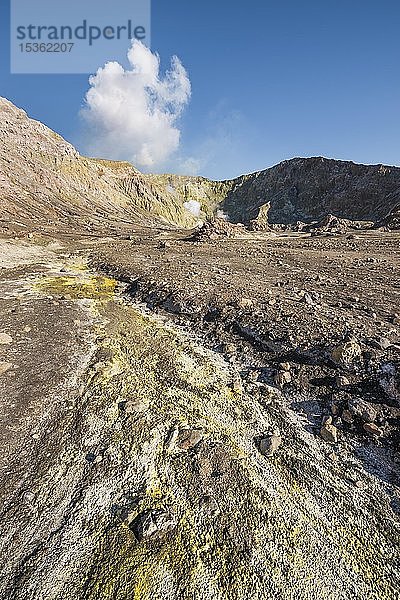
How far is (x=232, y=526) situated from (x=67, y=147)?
101617 mm

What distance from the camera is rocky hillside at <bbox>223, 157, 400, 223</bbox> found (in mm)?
87625

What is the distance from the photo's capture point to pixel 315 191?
109 m

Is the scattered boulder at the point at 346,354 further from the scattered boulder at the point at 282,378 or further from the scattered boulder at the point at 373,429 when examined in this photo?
the scattered boulder at the point at 373,429

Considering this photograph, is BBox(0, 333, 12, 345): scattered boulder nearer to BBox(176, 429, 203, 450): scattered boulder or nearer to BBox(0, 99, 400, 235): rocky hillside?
BBox(176, 429, 203, 450): scattered boulder

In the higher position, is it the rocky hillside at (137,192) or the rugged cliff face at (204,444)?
the rocky hillside at (137,192)

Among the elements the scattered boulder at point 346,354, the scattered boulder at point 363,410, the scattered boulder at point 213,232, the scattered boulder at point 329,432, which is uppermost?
the scattered boulder at point 213,232

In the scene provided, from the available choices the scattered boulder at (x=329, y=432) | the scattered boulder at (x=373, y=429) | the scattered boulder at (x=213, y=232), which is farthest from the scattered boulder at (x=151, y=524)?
the scattered boulder at (x=213, y=232)

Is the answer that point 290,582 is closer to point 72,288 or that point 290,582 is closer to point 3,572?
point 3,572

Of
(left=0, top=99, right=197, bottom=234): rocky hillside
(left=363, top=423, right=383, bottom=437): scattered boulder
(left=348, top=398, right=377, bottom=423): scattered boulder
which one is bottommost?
(left=363, top=423, right=383, bottom=437): scattered boulder

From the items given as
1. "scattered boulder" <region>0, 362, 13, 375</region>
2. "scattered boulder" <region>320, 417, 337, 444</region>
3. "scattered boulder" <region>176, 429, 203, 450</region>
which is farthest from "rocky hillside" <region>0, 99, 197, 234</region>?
"scattered boulder" <region>320, 417, 337, 444</region>

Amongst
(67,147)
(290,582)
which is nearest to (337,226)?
(290,582)

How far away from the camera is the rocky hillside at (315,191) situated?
87.6m

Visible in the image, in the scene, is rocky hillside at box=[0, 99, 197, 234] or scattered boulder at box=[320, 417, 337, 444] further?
rocky hillside at box=[0, 99, 197, 234]

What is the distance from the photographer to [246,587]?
14.6 ft
